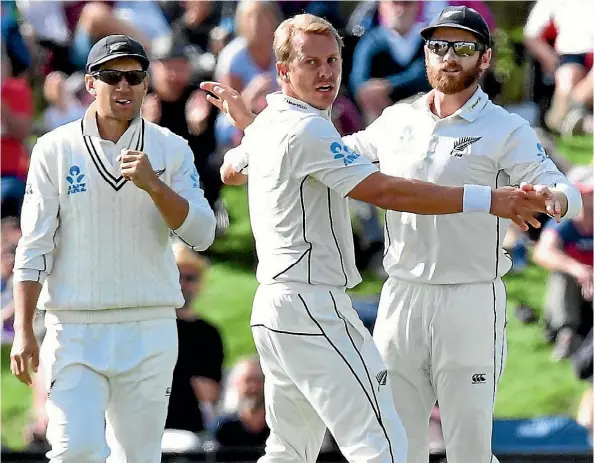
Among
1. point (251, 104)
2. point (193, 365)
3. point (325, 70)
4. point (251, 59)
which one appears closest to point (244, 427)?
point (193, 365)

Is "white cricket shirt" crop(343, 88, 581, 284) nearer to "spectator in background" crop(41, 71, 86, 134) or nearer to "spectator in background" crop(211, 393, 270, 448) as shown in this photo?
"spectator in background" crop(211, 393, 270, 448)

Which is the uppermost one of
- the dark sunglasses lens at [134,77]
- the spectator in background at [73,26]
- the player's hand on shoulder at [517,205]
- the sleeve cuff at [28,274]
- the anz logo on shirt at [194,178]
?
the spectator in background at [73,26]

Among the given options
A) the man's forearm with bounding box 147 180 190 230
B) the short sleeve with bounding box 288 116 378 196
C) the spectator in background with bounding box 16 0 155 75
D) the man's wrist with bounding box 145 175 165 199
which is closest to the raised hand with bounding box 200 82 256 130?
the man's forearm with bounding box 147 180 190 230

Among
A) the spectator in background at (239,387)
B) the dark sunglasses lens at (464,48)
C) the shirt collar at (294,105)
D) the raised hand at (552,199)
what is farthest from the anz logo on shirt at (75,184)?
the spectator in background at (239,387)

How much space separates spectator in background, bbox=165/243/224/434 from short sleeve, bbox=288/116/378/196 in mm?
3940

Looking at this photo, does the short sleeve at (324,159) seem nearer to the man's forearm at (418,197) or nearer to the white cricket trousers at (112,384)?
the man's forearm at (418,197)

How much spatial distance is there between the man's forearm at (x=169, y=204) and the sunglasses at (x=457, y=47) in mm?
1225

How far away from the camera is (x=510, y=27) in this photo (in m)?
8.76

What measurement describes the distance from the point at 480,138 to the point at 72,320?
1.84m

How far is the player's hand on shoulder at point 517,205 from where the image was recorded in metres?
4.76

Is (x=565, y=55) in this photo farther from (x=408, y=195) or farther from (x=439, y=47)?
(x=408, y=195)

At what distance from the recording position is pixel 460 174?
534 cm

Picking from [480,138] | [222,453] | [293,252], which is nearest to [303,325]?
[293,252]

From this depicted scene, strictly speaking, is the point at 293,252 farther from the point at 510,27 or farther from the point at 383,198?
the point at 510,27
